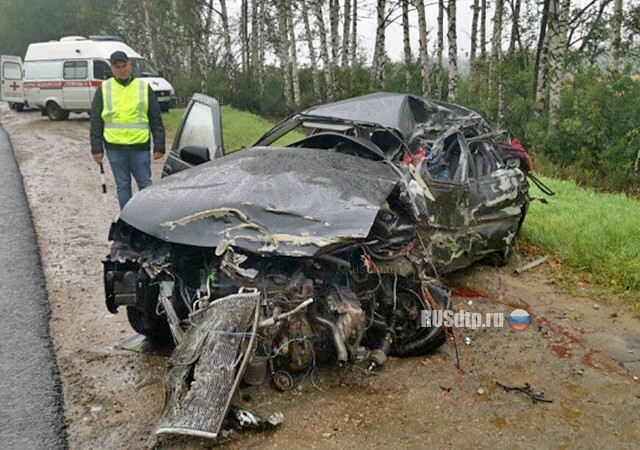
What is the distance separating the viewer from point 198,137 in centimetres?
574

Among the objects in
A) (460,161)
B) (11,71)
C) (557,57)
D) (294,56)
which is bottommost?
(460,161)

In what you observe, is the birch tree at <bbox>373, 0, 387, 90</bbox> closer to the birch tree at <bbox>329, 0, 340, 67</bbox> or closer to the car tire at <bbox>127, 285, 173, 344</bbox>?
the birch tree at <bbox>329, 0, 340, 67</bbox>

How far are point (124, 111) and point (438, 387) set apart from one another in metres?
4.20

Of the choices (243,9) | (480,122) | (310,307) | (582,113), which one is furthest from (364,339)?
(243,9)

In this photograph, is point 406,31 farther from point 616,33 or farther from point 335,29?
point 616,33

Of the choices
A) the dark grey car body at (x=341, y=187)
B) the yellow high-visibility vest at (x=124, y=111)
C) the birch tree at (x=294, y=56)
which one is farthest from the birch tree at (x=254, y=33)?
the dark grey car body at (x=341, y=187)

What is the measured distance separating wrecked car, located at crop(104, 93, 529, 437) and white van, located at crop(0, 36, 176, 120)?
14967 millimetres

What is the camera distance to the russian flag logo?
4824 millimetres

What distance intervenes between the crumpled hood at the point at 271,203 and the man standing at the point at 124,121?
6.28ft

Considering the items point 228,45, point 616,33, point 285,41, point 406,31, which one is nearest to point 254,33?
point 228,45

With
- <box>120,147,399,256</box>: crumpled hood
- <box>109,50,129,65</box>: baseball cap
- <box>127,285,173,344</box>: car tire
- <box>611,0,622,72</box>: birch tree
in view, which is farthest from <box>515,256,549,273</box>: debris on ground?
<box>611,0,622,72</box>: birch tree

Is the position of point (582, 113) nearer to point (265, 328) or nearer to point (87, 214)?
point (87, 214)

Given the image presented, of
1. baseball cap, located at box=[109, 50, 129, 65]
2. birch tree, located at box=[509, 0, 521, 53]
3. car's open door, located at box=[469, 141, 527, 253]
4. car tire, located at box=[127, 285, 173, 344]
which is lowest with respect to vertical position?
car tire, located at box=[127, 285, 173, 344]

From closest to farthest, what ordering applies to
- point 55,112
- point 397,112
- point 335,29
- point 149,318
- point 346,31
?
point 149,318, point 397,112, point 55,112, point 335,29, point 346,31
